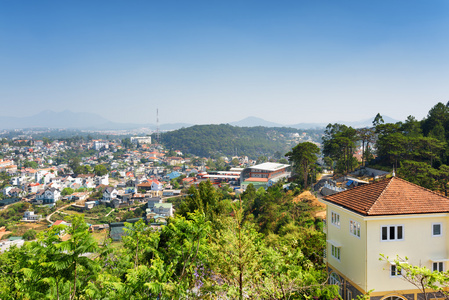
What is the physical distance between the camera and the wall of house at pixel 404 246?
6.15m

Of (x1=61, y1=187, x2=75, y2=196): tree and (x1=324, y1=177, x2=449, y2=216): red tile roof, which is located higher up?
(x1=324, y1=177, x2=449, y2=216): red tile roof

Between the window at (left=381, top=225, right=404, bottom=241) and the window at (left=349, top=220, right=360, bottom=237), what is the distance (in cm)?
44

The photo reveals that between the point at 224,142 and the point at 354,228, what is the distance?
110 meters

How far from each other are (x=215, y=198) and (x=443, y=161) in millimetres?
15218

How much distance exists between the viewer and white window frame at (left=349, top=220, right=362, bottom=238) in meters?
6.45

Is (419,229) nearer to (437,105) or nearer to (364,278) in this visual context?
(364,278)

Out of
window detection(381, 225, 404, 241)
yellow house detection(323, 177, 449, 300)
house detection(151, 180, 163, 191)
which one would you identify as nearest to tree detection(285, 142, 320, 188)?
yellow house detection(323, 177, 449, 300)

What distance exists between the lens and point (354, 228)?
6625 mm

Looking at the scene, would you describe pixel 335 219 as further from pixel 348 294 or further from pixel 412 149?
pixel 412 149

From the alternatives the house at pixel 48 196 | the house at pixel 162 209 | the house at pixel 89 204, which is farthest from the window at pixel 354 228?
the house at pixel 48 196

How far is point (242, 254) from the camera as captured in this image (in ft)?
12.5

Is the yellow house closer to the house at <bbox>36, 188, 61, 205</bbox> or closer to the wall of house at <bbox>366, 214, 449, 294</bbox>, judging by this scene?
the wall of house at <bbox>366, 214, 449, 294</bbox>

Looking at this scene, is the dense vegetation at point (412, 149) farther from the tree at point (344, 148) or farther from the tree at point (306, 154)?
the tree at point (306, 154)

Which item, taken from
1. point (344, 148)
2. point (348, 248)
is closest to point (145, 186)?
point (344, 148)
